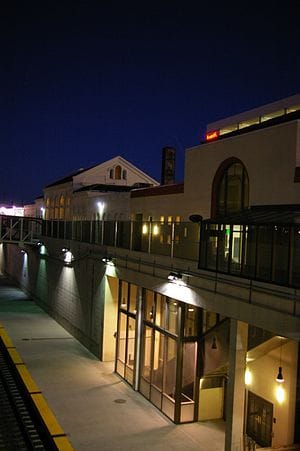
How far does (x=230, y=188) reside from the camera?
720 inches

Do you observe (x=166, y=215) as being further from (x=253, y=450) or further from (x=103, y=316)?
(x=253, y=450)

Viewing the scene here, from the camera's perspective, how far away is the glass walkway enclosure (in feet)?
33.3

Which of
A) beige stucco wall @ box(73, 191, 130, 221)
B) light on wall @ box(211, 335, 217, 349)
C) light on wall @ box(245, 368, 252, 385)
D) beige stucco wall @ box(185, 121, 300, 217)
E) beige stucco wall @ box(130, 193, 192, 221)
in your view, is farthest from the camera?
beige stucco wall @ box(73, 191, 130, 221)

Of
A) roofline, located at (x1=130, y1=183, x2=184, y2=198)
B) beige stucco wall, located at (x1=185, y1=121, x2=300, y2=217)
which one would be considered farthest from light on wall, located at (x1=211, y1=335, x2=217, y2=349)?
roofline, located at (x1=130, y1=183, x2=184, y2=198)

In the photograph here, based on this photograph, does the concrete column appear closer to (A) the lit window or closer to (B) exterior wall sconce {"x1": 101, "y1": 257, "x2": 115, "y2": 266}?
(B) exterior wall sconce {"x1": 101, "y1": 257, "x2": 115, "y2": 266}

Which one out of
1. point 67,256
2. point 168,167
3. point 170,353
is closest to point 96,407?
point 170,353

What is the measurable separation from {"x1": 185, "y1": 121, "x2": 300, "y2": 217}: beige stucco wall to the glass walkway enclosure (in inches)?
56.7

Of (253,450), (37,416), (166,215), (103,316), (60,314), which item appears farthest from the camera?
(60,314)

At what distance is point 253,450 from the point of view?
11414mm

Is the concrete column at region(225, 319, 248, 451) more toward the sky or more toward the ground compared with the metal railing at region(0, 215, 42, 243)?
more toward the ground

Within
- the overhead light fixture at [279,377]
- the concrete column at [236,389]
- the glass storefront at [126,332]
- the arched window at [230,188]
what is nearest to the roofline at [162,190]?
the arched window at [230,188]

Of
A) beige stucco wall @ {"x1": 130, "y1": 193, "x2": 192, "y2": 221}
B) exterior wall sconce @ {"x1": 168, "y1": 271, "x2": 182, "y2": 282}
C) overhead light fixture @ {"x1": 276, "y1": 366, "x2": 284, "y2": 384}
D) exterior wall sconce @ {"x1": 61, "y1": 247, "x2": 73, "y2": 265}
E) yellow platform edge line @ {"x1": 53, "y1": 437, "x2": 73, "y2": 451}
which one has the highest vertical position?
beige stucco wall @ {"x1": 130, "y1": 193, "x2": 192, "y2": 221}

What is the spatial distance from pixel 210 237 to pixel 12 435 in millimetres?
7082

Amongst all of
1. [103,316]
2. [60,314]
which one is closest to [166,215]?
[103,316]
